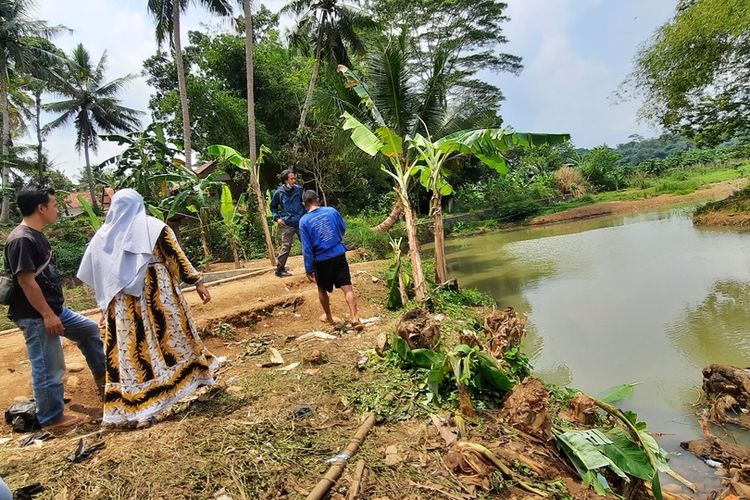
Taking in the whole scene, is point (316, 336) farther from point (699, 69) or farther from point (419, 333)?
point (699, 69)

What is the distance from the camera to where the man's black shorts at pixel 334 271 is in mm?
4949

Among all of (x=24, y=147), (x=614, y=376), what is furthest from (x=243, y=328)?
(x=24, y=147)

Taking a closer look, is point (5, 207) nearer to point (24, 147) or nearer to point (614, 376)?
point (24, 147)

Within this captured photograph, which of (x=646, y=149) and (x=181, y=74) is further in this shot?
(x=646, y=149)

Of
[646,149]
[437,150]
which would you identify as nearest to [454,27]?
[437,150]

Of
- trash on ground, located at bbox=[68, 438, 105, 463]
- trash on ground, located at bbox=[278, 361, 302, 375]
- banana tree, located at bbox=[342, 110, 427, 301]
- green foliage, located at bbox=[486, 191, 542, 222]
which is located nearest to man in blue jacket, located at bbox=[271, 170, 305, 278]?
banana tree, located at bbox=[342, 110, 427, 301]

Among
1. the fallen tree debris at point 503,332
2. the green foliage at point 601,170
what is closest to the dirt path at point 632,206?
the green foliage at point 601,170

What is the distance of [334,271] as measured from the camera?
497 centimetres

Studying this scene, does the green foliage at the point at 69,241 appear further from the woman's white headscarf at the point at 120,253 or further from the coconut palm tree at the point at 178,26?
the woman's white headscarf at the point at 120,253

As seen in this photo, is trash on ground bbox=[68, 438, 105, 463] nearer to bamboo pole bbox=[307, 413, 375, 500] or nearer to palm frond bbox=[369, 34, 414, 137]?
bamboo pole bbox=[307, 413, 375, 500]

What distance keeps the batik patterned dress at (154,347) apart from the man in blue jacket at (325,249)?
1928mm

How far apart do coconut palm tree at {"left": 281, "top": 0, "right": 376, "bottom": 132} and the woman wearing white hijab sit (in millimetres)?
15194

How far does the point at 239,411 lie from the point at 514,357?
7.63 ft

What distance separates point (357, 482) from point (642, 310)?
6127mm
